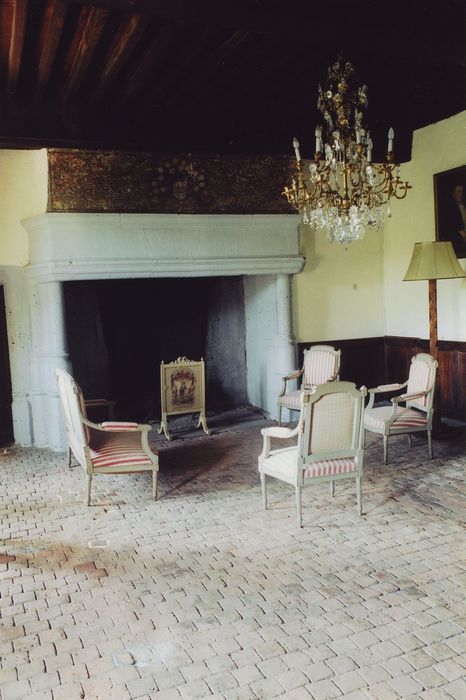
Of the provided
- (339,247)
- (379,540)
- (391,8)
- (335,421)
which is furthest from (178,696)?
(339,247)

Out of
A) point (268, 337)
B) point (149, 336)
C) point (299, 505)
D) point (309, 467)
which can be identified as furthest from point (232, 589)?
point (149, 336)

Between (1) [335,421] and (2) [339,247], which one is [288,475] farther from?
(2) [339,247]

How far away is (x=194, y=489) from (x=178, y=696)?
→ 283 centimetres

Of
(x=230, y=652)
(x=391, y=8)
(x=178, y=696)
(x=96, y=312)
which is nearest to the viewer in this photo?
(x=178, y=696)

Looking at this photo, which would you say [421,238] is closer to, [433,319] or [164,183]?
[433,319]

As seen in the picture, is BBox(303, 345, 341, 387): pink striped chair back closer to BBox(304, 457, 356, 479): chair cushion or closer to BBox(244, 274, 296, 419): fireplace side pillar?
BBox(244, 274, 296, 419): fireplace side pillar

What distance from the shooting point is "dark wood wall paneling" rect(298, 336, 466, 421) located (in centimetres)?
768

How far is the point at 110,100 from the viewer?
6.46m

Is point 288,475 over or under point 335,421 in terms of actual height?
under

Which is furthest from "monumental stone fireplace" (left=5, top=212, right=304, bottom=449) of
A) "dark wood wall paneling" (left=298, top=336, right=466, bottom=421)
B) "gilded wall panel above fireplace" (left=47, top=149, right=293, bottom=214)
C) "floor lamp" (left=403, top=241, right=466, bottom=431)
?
"floor lamp" (left=403, top=241, right=466, bottom=431)

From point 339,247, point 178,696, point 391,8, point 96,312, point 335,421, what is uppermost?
point 391,8

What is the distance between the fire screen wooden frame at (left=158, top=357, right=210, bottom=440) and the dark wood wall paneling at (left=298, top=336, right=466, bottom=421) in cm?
158

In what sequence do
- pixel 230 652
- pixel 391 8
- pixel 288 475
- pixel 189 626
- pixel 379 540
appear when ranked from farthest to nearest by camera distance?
pixel 288 475
pixel 379 540
pixel 391 8
pixel 189 626
pixel 230 652

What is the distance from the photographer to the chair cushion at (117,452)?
5.13 m
